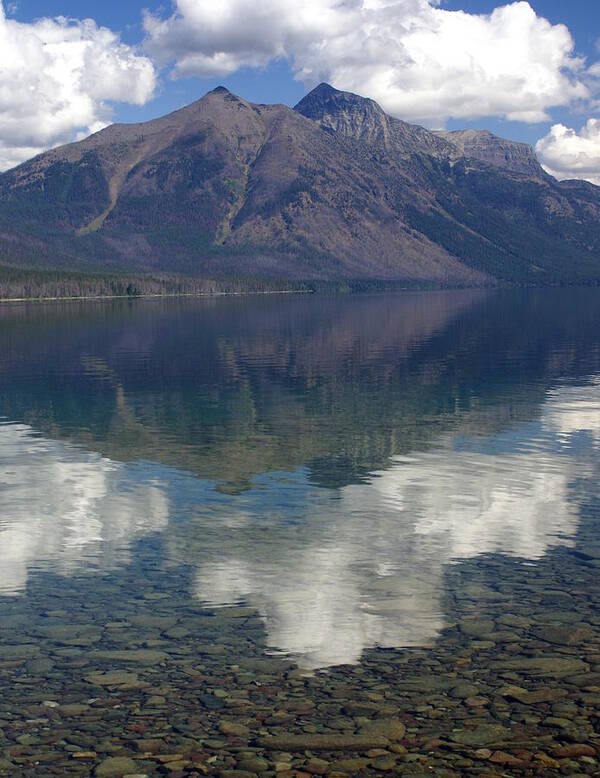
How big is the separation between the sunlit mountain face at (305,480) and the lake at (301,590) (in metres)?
0.15

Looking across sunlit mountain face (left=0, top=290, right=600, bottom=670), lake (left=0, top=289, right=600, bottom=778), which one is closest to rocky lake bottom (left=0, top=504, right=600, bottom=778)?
lake (left=0, top=289, right=600, bottom=778)

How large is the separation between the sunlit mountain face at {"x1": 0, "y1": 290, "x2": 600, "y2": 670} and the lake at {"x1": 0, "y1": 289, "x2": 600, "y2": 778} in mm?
153

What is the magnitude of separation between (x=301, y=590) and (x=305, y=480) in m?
15.6

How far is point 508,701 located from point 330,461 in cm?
2745

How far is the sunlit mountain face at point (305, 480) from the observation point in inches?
1061

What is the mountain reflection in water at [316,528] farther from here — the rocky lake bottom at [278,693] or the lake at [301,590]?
the rocky lake bottom at [278,693]

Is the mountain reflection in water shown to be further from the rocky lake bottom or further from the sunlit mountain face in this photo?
the rocky lake bottom

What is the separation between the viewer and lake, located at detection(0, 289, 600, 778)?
58.3 feet

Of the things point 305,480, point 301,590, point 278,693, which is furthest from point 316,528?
point 278,693

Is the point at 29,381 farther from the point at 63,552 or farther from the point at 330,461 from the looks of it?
the point at 63,552

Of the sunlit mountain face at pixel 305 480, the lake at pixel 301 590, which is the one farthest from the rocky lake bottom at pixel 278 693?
the sunlit mountain face at pixel 305 480

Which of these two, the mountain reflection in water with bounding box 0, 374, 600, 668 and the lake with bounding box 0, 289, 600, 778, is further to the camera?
the mountain reflection in water with bounding box 0, 374, 600, 668

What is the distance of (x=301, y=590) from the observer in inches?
1043

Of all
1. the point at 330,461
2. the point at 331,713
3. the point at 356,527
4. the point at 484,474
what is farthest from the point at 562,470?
Answer: the point at 331,713
